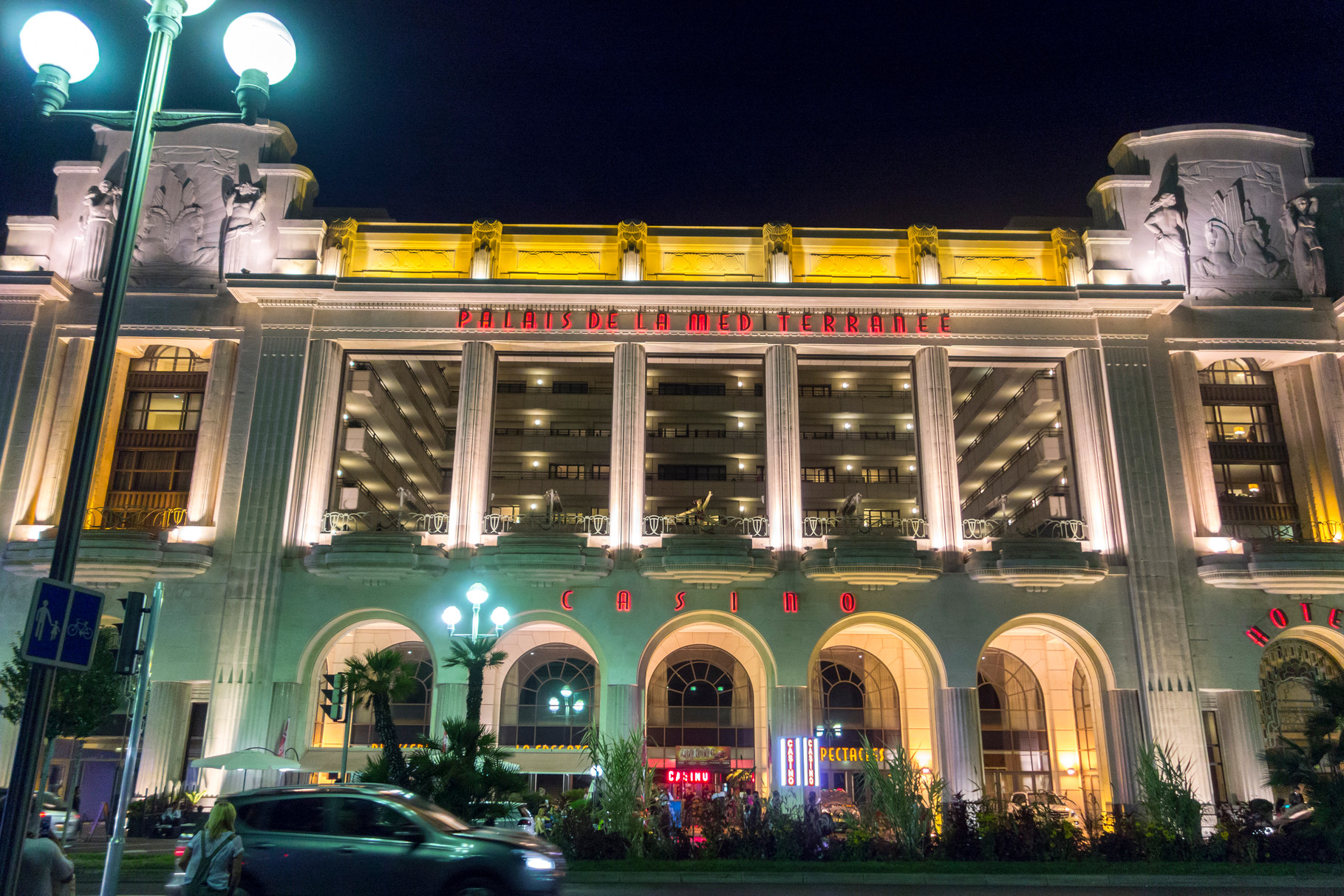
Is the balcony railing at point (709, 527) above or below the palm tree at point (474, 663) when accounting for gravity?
above

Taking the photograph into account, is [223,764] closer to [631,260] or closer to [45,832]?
[45,832]

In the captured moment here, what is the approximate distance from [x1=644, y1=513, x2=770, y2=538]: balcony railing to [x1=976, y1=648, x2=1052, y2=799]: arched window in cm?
1184

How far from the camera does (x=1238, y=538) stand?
31.7 meters

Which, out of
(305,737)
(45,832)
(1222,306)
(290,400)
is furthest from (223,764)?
(1222,306)

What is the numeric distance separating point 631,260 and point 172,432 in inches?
710

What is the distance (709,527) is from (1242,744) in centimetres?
1812

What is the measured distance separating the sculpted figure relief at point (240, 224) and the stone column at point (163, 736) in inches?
570

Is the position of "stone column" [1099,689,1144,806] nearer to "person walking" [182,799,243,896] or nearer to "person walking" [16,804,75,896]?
"person walking" [182,799,243,896]

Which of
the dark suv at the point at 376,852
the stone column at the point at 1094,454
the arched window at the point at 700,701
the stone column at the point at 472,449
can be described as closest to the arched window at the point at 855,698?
the arched window at the point at 700,701

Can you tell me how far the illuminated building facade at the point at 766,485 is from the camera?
30391 mm

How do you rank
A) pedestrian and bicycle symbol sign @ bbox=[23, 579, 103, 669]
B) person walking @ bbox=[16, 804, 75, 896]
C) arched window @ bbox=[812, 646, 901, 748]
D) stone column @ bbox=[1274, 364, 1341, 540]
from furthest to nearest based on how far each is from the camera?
arched window @ bbox=[812, 646, 901, 748], stone column @ bbox=[1274, 364, 1341, 540], person walking @ bbox=[16, 804, 75, 896], pedestrian and bicycle symbol sign @ bbox=[23, 579, 103, 669]

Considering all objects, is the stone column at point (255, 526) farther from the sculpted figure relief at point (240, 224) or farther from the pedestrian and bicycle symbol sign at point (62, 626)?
the pedestrian and bicycle symbol sign at point (62, 626)

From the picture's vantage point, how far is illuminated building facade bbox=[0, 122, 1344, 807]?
30.4 meters

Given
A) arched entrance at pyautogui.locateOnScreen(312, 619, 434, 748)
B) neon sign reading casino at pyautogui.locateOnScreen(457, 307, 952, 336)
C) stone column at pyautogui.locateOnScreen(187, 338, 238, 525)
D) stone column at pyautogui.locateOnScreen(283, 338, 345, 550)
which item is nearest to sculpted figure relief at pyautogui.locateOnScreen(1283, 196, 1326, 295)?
neon sign reading casino at pyautogui.locateOnScreen(457, 307, 952, 336)
